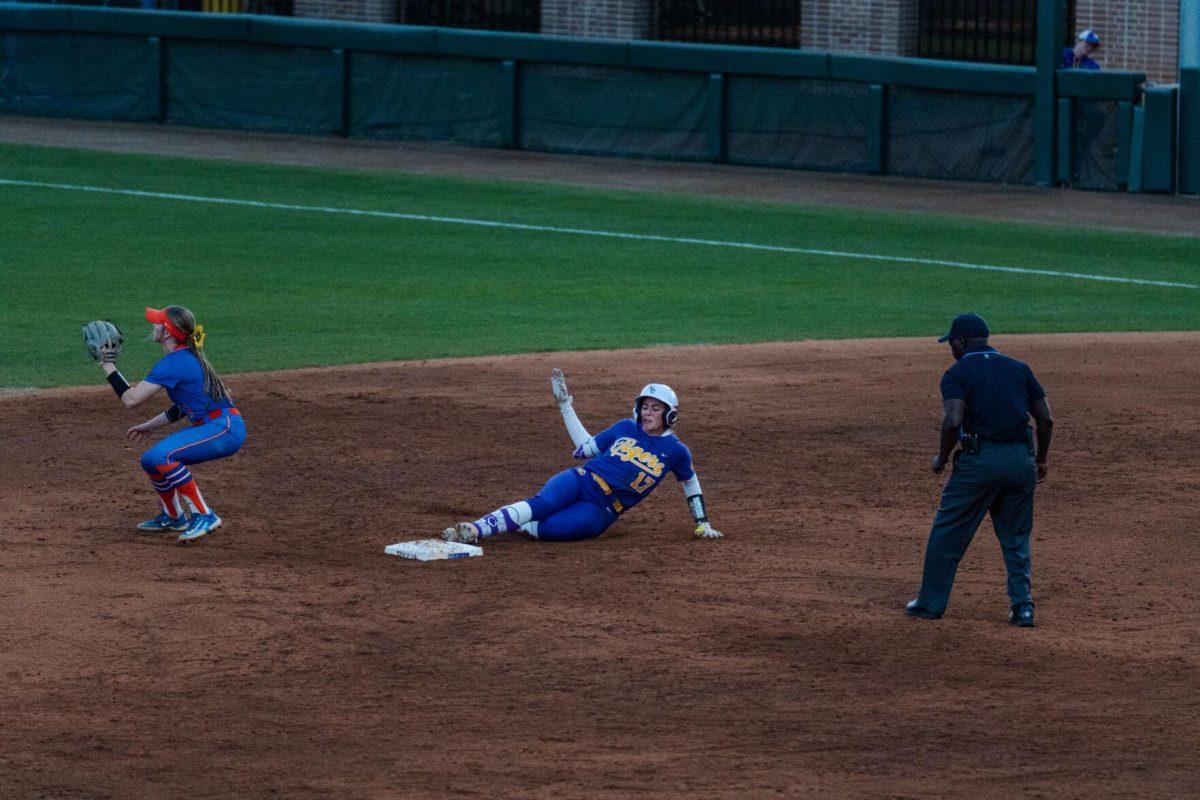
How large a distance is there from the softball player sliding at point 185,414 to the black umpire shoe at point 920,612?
418cm

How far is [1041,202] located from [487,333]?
11773 mm

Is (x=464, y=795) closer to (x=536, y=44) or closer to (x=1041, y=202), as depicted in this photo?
(x=1041, y=202)

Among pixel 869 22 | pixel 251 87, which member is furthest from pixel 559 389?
pixel 251 87

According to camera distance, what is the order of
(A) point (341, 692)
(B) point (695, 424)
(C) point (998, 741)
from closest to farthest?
1. (C) point (998, 741)
2. (A) point (341, 692)
3. (B) point (695, 424)

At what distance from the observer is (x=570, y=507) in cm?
1128

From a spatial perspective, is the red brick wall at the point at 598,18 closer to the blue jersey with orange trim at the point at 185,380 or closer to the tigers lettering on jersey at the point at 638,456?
the tigers lettering on jersey at the point at 638,456

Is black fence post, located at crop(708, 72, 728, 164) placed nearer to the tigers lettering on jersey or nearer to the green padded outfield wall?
the green padded outfield wall

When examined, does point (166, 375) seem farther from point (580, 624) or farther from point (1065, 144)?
point (1065, 144)

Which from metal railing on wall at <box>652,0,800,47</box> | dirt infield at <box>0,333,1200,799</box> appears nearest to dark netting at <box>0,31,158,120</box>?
metal railing on wall at <box>652,0,800,47</box>

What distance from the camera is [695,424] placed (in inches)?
573

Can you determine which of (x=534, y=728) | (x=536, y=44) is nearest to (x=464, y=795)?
(x=534, y=728)

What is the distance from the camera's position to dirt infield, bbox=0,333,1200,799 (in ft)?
25.2

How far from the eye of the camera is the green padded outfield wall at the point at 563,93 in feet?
92.9

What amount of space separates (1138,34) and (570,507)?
842 inches
